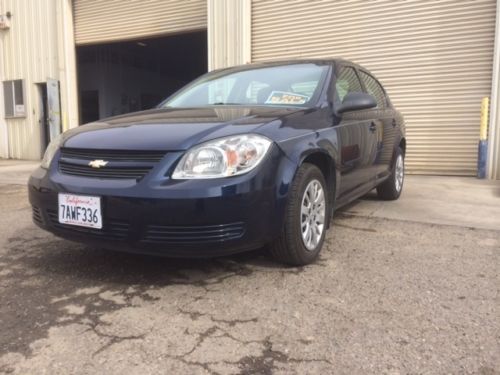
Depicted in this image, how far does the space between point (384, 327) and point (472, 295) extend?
28.4 inches

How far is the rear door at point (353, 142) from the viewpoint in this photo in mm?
3646

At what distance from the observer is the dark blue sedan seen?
2.53 meters

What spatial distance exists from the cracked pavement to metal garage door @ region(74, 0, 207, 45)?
8.47 metres

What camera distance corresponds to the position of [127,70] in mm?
21547

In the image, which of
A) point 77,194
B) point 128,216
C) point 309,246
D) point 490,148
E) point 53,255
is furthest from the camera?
point 490,148

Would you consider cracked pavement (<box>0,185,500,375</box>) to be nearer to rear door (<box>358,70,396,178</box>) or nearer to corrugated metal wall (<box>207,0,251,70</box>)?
rear door (<box>358,70,396,178</box>)

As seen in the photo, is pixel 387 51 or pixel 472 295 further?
pixel 387 51

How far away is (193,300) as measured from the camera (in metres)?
2.62

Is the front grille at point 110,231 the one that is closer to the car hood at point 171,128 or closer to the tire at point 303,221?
the car hood at point 171,128

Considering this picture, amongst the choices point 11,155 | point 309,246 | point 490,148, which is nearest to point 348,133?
point 309,246

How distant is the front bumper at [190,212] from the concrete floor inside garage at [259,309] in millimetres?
309

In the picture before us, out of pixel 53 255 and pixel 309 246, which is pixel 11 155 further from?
pixel 309 246

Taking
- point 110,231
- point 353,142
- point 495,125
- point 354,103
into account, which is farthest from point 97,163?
point 495,125

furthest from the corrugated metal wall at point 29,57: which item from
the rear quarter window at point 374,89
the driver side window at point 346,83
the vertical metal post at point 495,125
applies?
the driver side window at point 346,83
